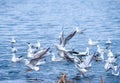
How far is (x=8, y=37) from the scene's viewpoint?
92.7 feet

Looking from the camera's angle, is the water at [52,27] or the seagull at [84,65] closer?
the seagull at [84,65]

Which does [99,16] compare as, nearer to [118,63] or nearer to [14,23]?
[14,23]

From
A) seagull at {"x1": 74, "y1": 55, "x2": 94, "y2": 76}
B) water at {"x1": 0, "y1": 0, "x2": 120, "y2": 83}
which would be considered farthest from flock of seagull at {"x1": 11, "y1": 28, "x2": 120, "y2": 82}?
water at {"x1": 0, "y1": 0, "x2": 120, "y2": 83}

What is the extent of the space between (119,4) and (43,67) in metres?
27.9

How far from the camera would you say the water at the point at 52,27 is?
1914 centimetres

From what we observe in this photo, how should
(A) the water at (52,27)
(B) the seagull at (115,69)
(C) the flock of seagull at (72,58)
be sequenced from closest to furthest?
(C) the flock of seagull at (72,58), (B) the seagull at (115,69), (A) the water at (52,27)

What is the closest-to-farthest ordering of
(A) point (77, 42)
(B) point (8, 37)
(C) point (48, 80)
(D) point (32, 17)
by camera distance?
(C) point (48, 80), (A) point (77, 42), (B) point (8, 37), (D) point (32, 17)

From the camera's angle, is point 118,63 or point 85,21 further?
point 85,21

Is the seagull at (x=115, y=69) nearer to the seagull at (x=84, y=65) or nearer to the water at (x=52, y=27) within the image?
the water at (x=52, y=27)

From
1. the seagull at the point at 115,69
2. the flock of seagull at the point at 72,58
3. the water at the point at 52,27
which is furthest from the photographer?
the water at the point at 52,27

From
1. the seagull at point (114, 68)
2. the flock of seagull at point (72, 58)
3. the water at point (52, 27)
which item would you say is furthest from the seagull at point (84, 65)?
the seagull at point (114, 68)

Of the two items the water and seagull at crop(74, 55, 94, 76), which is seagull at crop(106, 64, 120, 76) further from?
seagull at crop(74, 55, 94, 76)

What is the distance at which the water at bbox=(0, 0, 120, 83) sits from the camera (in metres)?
19.1

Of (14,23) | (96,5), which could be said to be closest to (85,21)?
(14,23)
